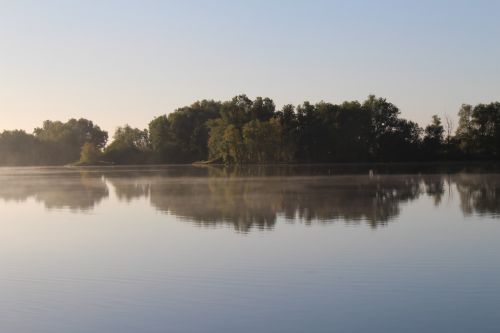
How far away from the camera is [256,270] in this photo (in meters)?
12.7

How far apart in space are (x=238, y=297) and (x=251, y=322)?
4.17ft

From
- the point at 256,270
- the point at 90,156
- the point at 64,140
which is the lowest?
the point at 256,270

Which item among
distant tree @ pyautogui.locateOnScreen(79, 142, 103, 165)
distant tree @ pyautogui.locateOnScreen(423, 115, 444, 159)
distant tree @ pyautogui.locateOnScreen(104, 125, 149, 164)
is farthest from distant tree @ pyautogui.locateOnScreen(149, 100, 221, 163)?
distant tree @ pyautogui.locateOnScreen(423, 115, 444, 159)

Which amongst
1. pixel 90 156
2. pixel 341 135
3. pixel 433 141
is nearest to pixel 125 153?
pixel 90 156

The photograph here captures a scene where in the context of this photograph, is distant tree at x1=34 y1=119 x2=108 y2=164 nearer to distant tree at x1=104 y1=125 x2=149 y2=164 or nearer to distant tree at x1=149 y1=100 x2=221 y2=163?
distant tree at x1=104 y1=125 x2=149 y2=164

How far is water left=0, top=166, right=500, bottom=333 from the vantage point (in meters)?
9.38

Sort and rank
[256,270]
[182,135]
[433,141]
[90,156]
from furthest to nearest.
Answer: [90,156] < [182,135] < [433,141] < [256,270]

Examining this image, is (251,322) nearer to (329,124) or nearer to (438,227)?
(438,227)

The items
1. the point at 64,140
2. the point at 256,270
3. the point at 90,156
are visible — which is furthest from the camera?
the point at 64,140

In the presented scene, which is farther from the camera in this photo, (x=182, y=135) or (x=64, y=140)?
(x=64, y=140)

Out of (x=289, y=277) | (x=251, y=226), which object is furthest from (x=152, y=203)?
(x=289, y=277)

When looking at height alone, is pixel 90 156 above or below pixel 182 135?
below

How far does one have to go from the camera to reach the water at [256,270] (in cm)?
938

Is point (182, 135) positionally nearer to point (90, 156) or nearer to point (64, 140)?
point (90, 156)
